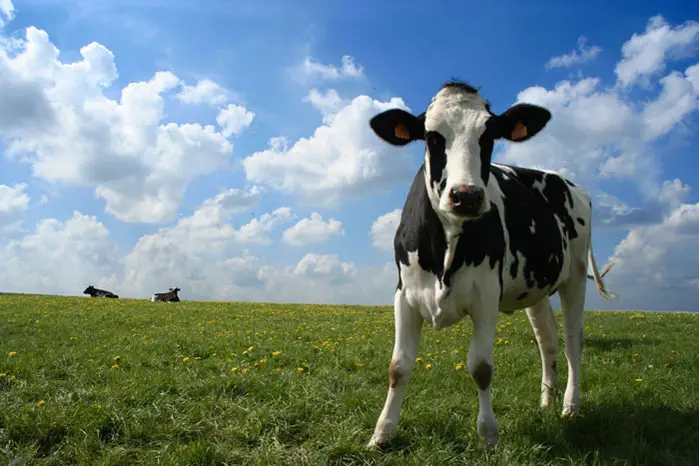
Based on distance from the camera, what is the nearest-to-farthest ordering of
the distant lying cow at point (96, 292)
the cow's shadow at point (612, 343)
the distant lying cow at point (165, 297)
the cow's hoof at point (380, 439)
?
the cow's hoof at point (380, 439)
the cow's shadow at point (612, 343)
the distant lying cow at point (165, 297)
the distant lying cow at point (96, 292)

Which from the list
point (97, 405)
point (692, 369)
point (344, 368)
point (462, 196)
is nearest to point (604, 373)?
point (692, 369)

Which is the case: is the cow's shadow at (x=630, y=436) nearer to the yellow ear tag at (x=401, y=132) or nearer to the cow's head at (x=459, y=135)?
the cow's head at (x=459, y=135)

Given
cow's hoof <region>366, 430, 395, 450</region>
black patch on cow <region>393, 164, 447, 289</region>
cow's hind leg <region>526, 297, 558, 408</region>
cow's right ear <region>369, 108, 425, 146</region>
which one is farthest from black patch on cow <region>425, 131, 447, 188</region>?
cow's hind leg <region>526, 297, 558, 408</region>

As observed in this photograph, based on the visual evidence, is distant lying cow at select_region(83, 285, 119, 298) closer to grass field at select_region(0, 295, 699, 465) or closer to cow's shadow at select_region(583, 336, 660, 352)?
grass field at select_region(0, 295, 699, 465)

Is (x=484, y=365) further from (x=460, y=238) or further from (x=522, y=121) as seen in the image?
(x=522, y=121)

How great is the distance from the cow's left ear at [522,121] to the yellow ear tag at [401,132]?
909mm

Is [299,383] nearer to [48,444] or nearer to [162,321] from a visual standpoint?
[48,444]

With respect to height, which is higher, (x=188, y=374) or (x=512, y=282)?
(x=512, y=282)

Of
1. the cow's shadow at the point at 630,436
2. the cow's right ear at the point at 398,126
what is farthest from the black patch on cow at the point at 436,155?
the cow's shadow at the point at 630,436

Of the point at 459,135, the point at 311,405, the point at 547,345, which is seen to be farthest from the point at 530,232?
the point at 311,405

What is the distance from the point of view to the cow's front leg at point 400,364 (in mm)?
4957

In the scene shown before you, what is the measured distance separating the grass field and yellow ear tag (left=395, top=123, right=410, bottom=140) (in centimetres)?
294

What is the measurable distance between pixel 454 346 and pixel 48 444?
7.52 m

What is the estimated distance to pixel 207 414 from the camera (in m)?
5.83
